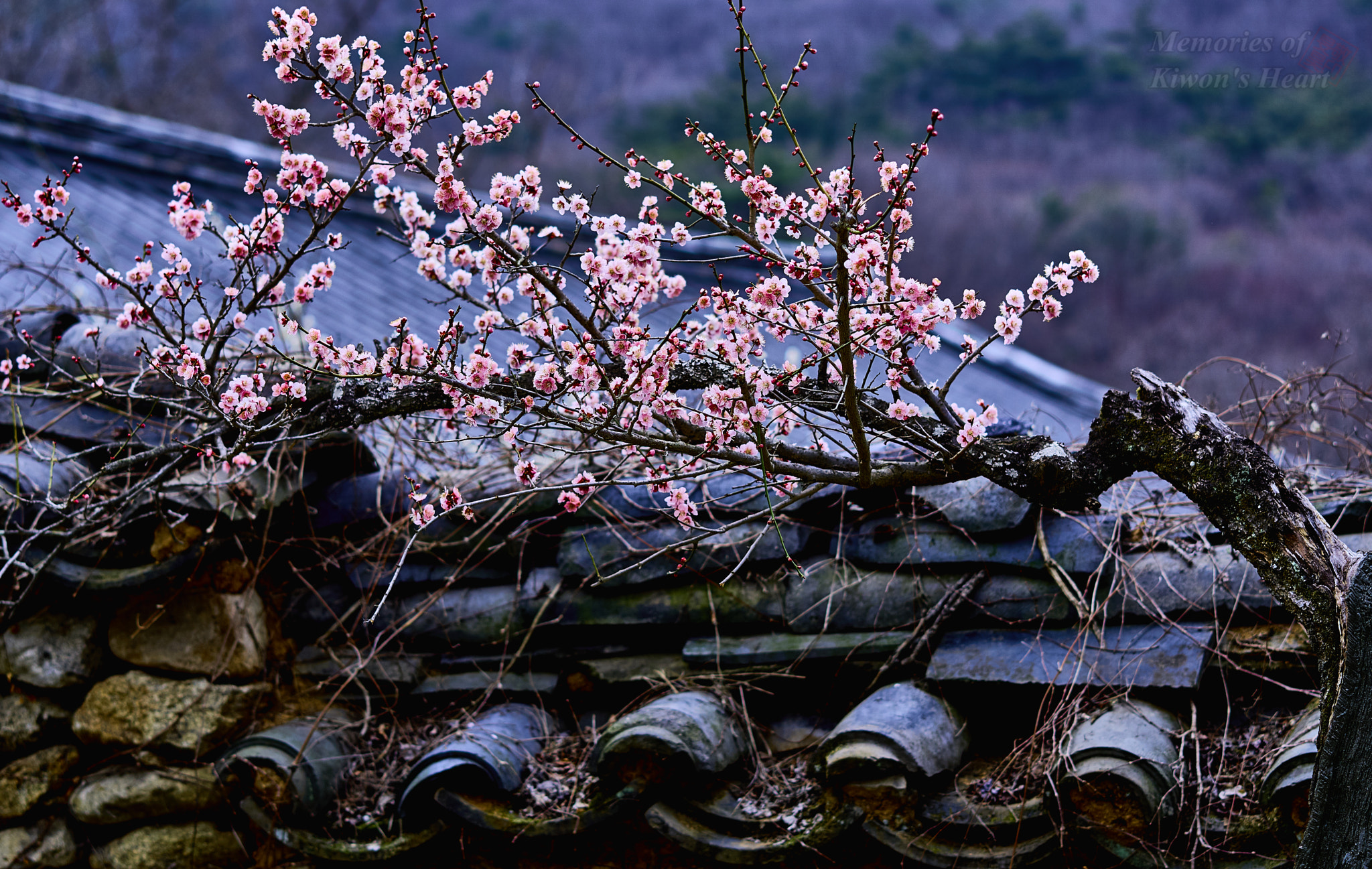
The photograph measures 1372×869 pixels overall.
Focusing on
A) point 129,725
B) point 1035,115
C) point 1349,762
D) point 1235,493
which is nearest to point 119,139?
point 129,725

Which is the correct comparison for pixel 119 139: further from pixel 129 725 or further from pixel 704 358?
pixel 704 358

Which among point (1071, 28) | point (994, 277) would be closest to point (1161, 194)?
point (994, 277)

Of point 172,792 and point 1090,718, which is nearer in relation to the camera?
point 1090,718

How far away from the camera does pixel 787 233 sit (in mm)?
2307

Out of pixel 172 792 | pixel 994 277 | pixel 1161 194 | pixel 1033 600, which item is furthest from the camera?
pixel 1161 194

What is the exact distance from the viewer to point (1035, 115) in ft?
64.4

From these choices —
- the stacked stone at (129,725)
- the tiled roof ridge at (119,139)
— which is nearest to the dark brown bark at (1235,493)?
the stacked stone at (129,725)

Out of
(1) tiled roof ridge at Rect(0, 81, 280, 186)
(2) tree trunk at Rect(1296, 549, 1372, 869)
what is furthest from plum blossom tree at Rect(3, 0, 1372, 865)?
(1) tiled roof ridge at Rect(0, 81, 280, 186)

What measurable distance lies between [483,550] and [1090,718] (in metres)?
1.59

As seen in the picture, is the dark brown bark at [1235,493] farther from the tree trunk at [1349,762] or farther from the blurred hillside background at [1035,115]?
the blurred hillside background at [1035,115]

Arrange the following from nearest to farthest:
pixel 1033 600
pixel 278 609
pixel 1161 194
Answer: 1. pixel 1033 600
2. pixel 278 609
3. pixel 1161 194

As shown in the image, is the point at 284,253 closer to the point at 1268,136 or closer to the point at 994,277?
the point at 994,277

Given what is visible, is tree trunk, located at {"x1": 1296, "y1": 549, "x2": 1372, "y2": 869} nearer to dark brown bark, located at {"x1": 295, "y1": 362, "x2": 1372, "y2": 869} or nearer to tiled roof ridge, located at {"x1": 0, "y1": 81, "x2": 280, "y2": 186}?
dark brown bark, located at {"x1": 295, "y1": 362, "x2": 1372, "y2": 869}

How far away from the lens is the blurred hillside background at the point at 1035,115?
52.6 ft
